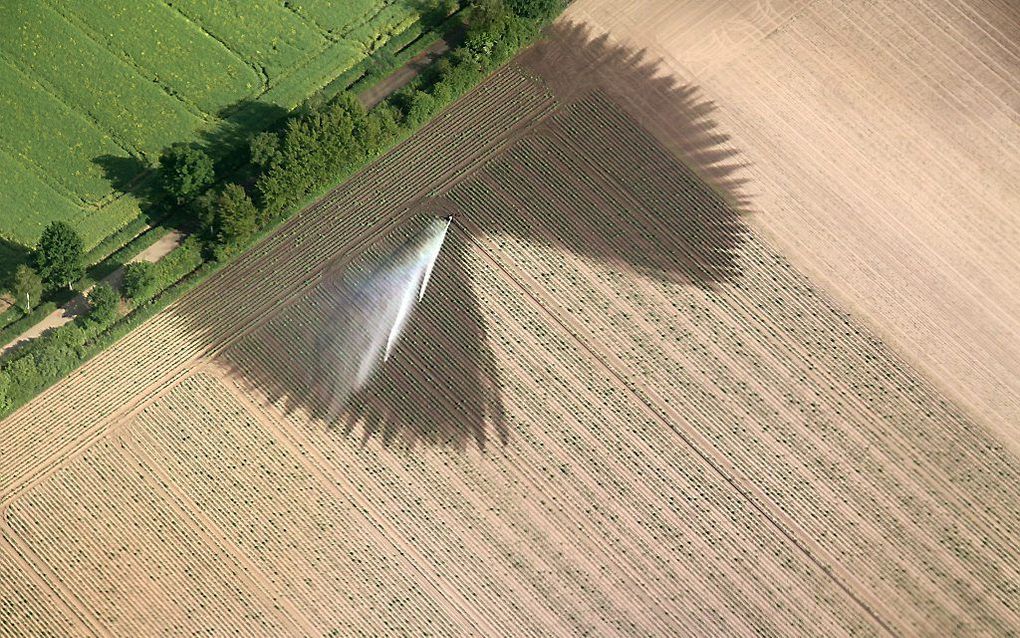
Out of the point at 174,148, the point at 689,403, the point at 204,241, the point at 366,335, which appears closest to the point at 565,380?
the point at 689,403

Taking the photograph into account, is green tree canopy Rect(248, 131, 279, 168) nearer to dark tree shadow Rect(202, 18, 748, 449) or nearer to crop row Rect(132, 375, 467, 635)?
dark tree shadow Rect(202, 18, 748, 449)

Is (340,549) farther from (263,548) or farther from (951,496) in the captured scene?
(951,496)

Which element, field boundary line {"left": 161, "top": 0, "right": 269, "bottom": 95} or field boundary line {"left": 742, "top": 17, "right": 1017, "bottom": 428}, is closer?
field boundary line {"left": 742, "top": 17, "right": 1017, "bottom": 428}

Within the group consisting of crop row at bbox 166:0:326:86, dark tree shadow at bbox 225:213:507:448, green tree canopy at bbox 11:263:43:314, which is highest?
crop row at bbox 166:0:326:86

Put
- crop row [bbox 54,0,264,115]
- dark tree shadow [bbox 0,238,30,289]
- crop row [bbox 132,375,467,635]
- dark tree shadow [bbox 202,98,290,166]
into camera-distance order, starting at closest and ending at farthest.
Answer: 1. crop row [bbox 132,375,467,635]
2. dark tree shadow [bbox 0,238,30,289]
3. dark tree shadow [bbox 202,98,290,166]
4. crop row [bbox 54,0,264,115]

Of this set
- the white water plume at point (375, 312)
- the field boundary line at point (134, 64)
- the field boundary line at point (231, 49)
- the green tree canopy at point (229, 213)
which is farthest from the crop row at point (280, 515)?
the field boundary line at point (231, 49)

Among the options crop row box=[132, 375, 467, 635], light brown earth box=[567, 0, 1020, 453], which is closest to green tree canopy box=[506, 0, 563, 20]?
light brown earth box=[567, 0, 1020, 453]
